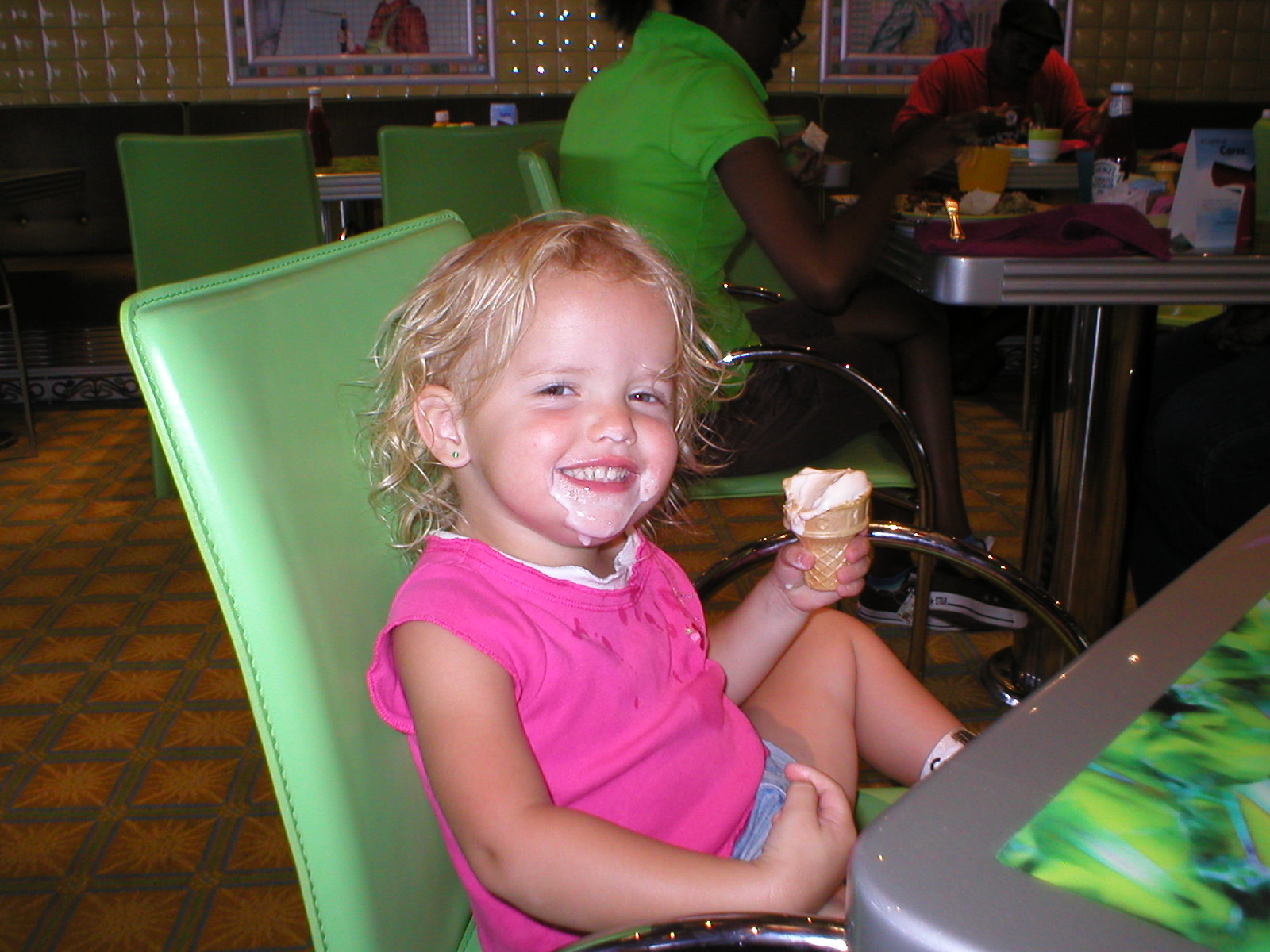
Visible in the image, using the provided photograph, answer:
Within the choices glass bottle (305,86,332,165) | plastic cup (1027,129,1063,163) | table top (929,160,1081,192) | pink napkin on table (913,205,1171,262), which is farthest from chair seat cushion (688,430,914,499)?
glass bottle (305,86,332,165)

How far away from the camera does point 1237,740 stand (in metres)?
0.45

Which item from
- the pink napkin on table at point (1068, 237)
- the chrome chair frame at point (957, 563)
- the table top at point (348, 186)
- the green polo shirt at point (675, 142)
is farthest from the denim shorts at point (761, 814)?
the table top at point (348, 186)

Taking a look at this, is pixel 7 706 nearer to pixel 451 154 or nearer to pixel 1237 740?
pixel 451 154

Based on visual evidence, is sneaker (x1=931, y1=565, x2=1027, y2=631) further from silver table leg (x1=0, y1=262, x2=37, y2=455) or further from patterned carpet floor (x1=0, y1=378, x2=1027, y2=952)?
silver table leg (x1=0, y1=262, x2=37, y2=455)

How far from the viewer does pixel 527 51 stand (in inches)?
209

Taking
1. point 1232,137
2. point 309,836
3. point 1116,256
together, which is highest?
point 1232,137

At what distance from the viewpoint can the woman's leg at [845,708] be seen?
1069 mm

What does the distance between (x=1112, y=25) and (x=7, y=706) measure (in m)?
A: 5.65

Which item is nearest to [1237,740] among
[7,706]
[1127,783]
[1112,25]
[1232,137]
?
[1127,783]

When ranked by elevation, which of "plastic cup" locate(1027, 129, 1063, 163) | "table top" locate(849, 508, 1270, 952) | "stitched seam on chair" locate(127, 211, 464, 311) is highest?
"plastic cup" locate(1027, 129, 1063, 163)

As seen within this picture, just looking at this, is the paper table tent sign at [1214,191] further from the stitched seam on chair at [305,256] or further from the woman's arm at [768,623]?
the stitched seam on chair at [305,256]

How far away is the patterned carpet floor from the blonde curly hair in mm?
905

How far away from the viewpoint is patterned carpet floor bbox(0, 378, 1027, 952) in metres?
1.55

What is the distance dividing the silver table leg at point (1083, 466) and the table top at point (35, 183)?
303cm
